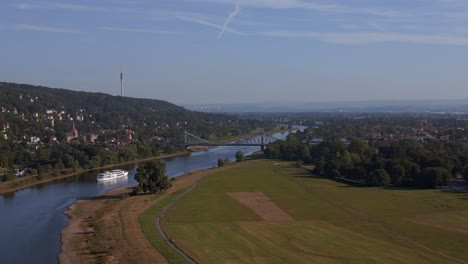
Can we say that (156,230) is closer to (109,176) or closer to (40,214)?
(40,214)

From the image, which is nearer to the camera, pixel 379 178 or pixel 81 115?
pixel 379 178

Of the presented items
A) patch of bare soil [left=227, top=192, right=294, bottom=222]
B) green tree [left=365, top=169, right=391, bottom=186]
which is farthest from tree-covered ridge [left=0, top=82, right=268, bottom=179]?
green tree [left=365, top=169, right=391, bottom=186]

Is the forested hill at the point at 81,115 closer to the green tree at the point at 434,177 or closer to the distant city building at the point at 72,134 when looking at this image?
the distant city building at the point at 72,134

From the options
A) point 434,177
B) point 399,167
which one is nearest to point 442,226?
point 434,177

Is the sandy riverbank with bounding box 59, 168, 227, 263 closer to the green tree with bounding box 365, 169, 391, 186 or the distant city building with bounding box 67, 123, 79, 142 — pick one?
the green tree with bounding box 365, 169, 391, 186

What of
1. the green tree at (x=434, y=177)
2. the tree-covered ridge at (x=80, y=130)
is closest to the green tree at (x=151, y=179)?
the tree-covered ridge at (x=80, y=130)

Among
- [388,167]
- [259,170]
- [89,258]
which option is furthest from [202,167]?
[89,258]
